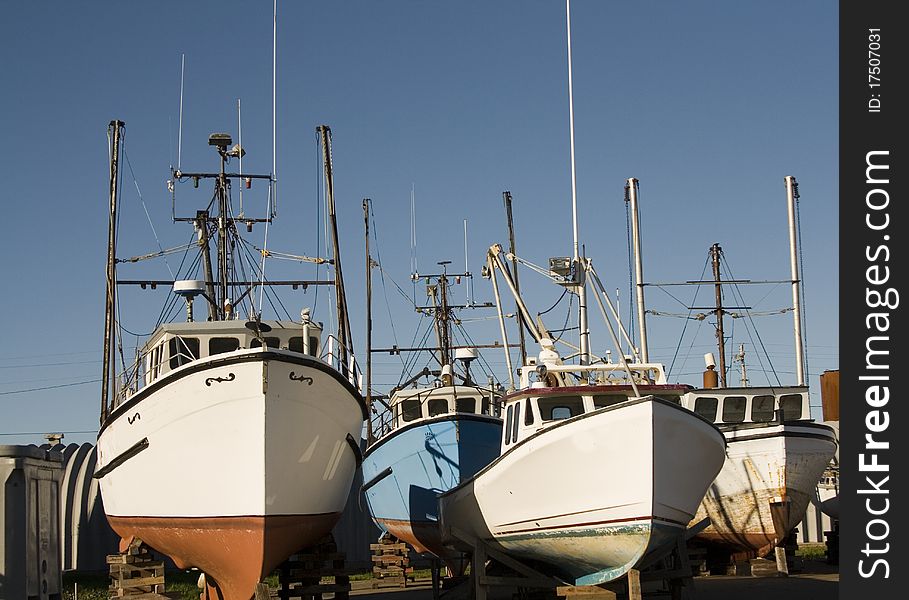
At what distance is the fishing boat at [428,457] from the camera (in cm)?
1816

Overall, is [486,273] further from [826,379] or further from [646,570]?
[826,379]

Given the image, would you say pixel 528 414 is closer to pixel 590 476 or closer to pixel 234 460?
pixel 590 476

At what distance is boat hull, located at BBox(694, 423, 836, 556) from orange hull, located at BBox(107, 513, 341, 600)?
7968 mm

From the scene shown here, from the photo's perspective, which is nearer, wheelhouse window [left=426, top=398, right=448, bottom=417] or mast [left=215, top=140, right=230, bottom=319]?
mast [left=215, top=140, right=230, bottom=319]

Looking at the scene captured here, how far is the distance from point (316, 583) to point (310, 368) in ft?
11.4

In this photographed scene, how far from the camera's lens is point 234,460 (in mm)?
13055

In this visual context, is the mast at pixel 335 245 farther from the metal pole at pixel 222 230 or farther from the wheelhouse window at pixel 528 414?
the wheelhouse window at pixel 528 414

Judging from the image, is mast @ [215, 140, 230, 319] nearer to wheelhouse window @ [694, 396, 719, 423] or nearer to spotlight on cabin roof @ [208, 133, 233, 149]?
spotlight on cabin roof @ [208, 133, 233, 149]

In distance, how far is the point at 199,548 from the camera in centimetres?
1365

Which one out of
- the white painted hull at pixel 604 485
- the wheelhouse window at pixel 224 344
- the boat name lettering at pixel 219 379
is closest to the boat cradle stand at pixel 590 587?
the white painted hull at pixel 604 485

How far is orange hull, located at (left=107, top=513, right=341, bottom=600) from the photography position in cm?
1316

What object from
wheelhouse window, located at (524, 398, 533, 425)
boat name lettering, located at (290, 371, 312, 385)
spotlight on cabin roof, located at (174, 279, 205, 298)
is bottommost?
wheelhouse window, located at (524, 398, 533, 425)

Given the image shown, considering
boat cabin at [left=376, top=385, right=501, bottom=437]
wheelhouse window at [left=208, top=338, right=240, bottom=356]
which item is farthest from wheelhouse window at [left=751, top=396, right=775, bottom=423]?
wheelhouse window at [left=208, top=338, right=240, bottom=356]
